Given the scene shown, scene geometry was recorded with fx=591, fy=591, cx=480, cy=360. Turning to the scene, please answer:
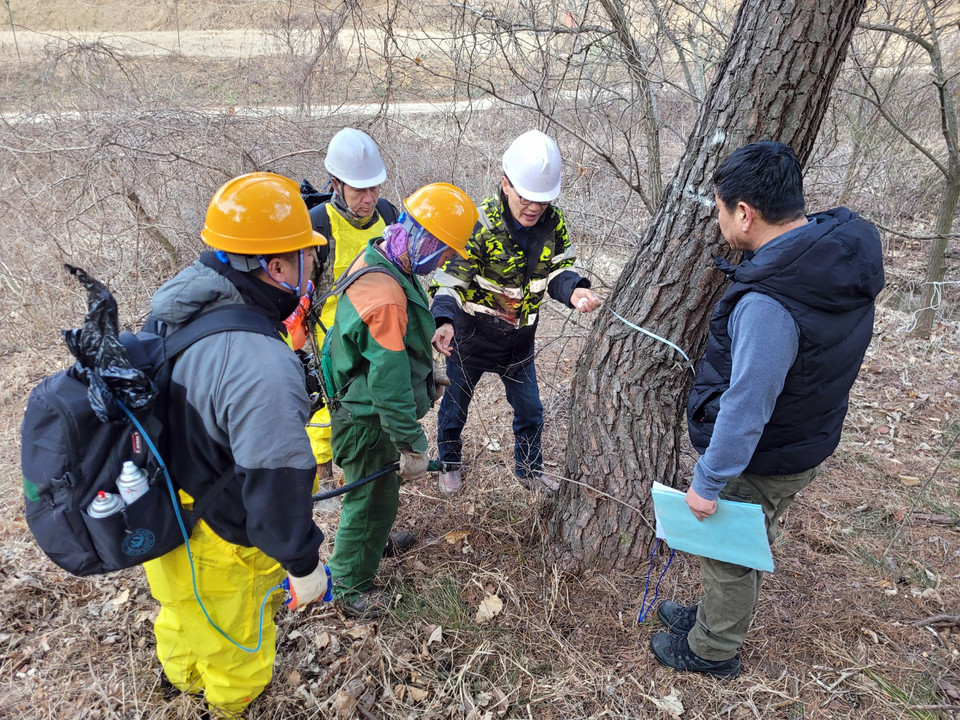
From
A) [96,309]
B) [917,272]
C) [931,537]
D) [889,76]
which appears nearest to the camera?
[96,309]

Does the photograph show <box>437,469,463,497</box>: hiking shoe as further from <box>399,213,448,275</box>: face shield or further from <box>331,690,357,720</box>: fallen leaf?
<box>399,213,448,275</box>: face shield

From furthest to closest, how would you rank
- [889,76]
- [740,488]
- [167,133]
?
[889,76] → [167,133] → [740,488]

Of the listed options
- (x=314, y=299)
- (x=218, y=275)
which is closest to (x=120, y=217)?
(x=314, y=299)

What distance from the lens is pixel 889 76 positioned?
6809mm

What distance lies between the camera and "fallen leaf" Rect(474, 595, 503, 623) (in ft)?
9.00

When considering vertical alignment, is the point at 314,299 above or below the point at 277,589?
above

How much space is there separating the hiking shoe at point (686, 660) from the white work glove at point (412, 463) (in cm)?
127

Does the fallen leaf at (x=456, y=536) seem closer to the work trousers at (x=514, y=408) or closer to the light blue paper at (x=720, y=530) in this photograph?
the work trousers at (x=514, y=408)

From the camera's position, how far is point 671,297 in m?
2.51

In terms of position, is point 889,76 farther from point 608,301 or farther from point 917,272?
point 608,301

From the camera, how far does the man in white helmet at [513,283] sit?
2.96 m

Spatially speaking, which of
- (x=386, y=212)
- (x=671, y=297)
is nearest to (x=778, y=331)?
(x=671, y=297)

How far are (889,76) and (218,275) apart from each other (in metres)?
8.04

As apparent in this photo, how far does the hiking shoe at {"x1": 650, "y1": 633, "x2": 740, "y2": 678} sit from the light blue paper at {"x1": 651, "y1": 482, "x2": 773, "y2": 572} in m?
0.54
